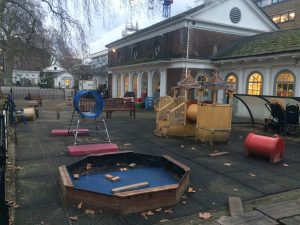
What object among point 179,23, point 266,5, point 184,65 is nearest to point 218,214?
point 184,65

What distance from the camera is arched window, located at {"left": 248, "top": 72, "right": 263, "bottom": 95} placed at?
19.2 m

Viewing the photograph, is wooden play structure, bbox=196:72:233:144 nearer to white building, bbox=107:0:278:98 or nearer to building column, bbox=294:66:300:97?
building column, bbox=294:66:300:97

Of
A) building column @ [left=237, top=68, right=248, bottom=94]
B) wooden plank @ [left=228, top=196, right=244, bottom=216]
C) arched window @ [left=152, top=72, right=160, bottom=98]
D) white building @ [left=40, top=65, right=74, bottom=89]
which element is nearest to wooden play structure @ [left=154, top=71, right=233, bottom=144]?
wooden plank @ [left=228, top=196, right=244, bottom=216]

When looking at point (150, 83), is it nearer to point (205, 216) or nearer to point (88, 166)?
point (88, 166)

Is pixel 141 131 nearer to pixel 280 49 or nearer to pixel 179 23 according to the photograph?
pixel 280 49

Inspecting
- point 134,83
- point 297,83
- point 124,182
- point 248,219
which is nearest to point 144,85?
point 134,83

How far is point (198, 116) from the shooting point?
36.6ft

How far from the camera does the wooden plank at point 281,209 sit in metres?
4.75

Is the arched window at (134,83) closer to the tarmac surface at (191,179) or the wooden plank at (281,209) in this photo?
the tarmac surface at (191,179)

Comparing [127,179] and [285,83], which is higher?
[285,83]

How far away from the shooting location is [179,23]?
2239cm

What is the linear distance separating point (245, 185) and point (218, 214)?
5.67ft

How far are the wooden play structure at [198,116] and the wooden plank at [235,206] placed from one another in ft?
17.4

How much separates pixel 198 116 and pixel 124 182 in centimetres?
563
